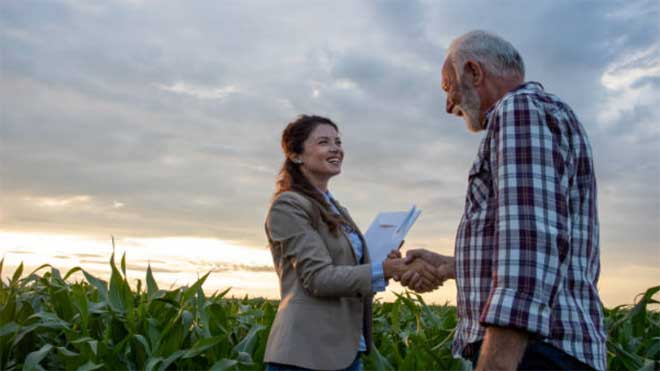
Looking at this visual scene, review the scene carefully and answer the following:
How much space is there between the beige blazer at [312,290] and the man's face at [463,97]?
35.3 inches

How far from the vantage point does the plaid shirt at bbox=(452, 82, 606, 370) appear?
5.87ft

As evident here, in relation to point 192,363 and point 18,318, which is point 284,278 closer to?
point 192,363

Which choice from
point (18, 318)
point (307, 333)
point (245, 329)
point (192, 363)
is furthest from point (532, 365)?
point (18, 318)

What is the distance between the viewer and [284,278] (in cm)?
310

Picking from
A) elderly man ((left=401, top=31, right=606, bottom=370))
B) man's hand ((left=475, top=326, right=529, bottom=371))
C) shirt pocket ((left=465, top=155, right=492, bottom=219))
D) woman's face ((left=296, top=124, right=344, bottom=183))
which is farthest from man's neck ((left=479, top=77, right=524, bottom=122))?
woman's face ((left=296, top=124, right=344, bottom=183))

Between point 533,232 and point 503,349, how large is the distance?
0.30 m

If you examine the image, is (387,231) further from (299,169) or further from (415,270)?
(299,169)

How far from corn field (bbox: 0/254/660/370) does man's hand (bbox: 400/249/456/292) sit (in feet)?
2.21

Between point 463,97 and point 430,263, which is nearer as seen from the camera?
point 463,97

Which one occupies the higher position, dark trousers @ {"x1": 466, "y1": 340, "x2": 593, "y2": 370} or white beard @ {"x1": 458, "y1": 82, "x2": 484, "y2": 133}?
white beard @ {"x1": 458, "y1": 82, "x2": 484, "y2": 133}

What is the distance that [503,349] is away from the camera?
5.89 ft

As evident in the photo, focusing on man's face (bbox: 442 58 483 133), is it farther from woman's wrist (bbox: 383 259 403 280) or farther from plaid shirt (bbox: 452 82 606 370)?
woman's wrist (bbox: 383 259 403 280)

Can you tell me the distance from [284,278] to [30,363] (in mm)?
1596

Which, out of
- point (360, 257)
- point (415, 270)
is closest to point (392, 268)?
point (415, 270)
